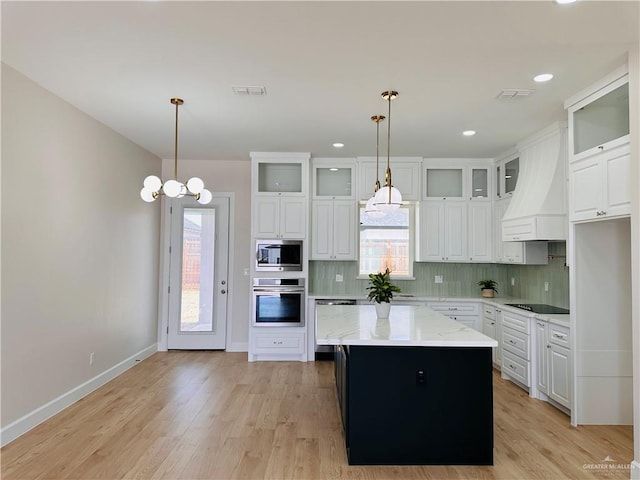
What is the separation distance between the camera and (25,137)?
3.32 metres

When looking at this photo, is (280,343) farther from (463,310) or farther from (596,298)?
(596,298)

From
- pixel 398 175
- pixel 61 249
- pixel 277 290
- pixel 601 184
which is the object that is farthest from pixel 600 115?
pixel 61 249

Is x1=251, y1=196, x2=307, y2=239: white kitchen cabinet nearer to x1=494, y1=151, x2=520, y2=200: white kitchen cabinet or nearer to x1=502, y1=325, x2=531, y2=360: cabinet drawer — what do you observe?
x1=494, y1=151, x2=520, y2=200: white kitchen cabinet

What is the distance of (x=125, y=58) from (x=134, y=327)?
11.5 feet

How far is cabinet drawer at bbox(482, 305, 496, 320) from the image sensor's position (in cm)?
518

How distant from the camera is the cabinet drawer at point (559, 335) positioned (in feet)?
12.1

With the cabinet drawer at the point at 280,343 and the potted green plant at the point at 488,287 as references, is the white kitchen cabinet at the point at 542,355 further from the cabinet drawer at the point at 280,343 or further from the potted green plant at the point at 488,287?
the cabinet drawer at the point at 280,343

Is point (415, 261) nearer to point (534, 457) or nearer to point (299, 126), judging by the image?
point (299, 126)

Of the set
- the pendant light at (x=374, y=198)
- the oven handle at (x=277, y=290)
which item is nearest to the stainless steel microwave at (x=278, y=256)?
the oven handle at (x=277, y=290)

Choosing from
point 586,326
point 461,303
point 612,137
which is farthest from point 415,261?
point 612,137

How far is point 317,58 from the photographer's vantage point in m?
2.91

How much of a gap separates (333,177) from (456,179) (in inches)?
69.1

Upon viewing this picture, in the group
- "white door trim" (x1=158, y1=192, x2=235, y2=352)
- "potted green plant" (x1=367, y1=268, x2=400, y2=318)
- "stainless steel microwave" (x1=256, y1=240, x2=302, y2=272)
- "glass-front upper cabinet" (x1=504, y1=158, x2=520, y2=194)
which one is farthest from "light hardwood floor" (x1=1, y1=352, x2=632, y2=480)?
"glass-front upper cabinet" (x1=504, y1=158, x2=520, y2=194)

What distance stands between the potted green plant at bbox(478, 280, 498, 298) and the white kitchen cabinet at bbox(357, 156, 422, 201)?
152 centimetres
